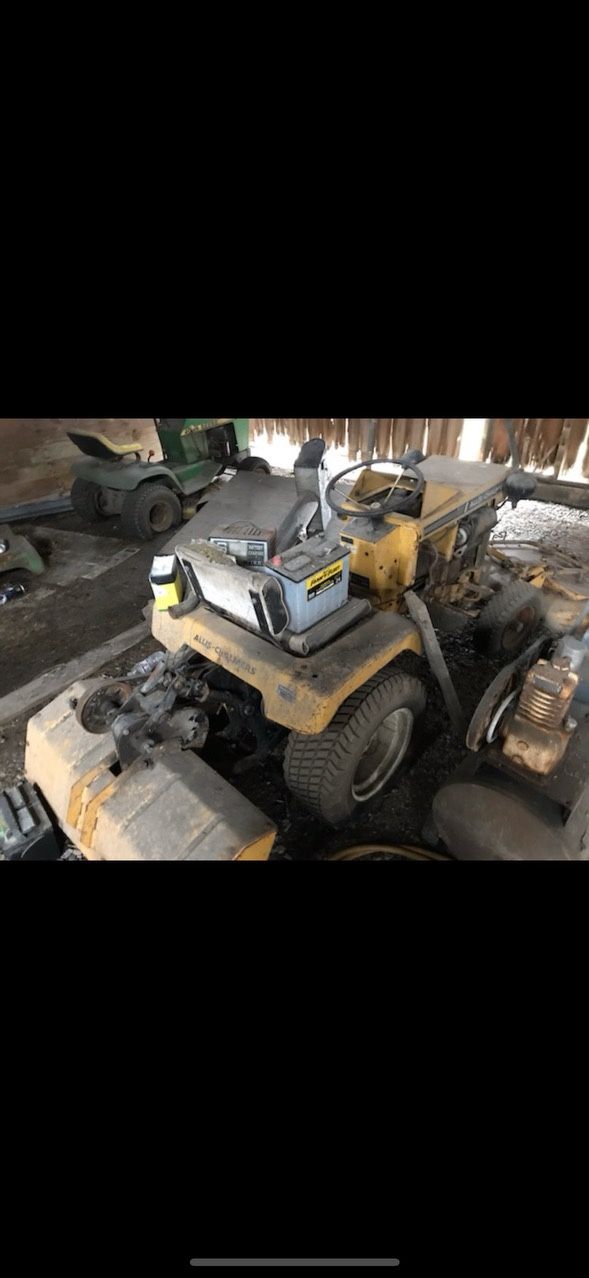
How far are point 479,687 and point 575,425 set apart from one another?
190 inches

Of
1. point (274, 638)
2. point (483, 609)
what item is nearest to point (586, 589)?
point (483, 609)

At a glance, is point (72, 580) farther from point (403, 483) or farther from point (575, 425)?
point (575, 425)

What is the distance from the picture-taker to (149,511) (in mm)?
5945

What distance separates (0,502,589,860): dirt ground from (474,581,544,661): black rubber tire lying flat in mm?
166

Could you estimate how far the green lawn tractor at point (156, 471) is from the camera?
5.86m

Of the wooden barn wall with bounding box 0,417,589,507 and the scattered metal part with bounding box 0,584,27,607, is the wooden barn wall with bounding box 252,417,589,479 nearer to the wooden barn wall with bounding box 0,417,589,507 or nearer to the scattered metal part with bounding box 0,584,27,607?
the wooden barn wall with bounding box 0,417,589,507

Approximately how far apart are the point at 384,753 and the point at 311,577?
3.93ft

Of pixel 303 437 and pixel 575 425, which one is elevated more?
pixel 575 425

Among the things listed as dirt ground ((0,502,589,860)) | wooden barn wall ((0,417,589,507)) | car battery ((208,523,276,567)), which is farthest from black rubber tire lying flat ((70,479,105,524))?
car battery ((208,523,276,567))

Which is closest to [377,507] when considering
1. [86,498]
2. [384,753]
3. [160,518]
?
[384,753]

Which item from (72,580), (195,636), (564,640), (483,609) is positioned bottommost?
(72,580)

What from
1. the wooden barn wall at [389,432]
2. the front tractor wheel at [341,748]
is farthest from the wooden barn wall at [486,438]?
the front tractor wheel at [341,748]

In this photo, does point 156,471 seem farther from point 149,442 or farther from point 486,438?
point 486,438

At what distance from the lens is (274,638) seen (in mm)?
2467
